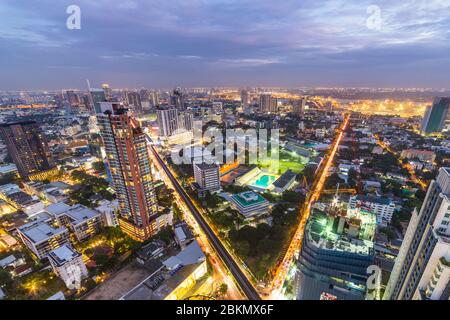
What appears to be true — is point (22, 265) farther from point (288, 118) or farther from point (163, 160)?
point (288, 118)

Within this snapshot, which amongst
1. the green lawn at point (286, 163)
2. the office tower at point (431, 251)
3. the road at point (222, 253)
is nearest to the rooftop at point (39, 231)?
the road at point (222, 253)

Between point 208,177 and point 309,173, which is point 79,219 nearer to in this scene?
point 208,177

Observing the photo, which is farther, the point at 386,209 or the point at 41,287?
the point at 386,209

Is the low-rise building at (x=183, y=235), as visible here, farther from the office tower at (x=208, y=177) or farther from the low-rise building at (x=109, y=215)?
the office tower at (x=208, y=177)

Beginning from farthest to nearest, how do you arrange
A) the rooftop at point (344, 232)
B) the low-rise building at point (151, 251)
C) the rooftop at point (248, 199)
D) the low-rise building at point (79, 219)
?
the rooftop at point (248, 199) → the low-rise building at point (79, 219) → the low-rise building at point (151, 251) → the rooftop at point (344, 232)

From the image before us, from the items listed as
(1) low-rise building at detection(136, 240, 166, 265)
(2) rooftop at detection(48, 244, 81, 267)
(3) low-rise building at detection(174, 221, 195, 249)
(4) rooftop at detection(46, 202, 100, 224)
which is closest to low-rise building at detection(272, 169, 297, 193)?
(3) low-rise building at detection(174, 221, 195, 249)
